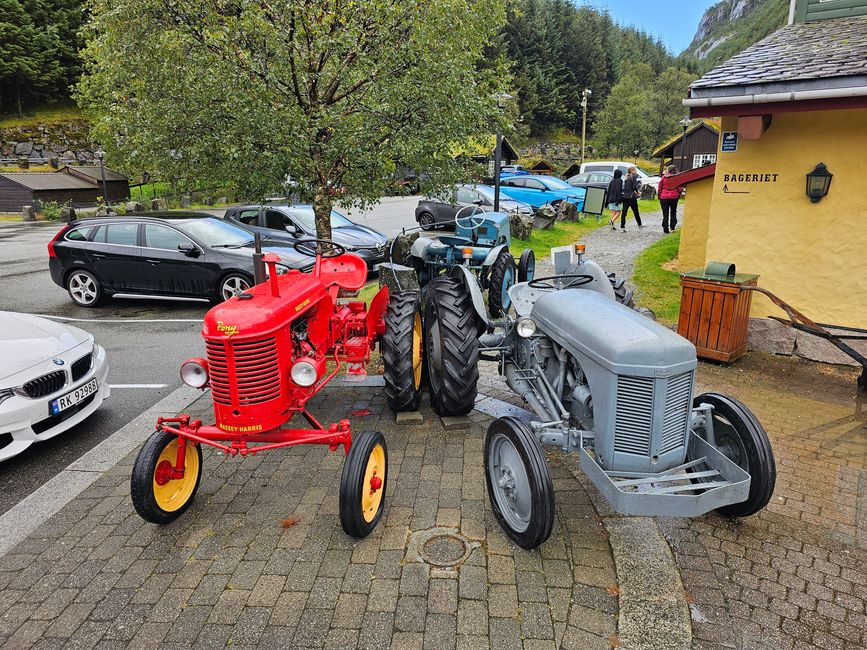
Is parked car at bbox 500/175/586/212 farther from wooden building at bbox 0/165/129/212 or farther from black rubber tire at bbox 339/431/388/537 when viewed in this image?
wooden building at bbox 0/165/129/212

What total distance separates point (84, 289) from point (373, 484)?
806 centimetres

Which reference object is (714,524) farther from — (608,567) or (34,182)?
(34,182)

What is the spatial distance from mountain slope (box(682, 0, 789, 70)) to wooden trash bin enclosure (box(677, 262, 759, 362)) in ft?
320

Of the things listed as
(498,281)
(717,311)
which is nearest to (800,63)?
(717,311)

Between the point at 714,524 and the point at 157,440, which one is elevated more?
the point at 157,440

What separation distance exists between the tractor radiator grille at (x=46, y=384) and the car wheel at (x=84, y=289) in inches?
214

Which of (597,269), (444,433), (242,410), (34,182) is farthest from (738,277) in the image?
(34,182)

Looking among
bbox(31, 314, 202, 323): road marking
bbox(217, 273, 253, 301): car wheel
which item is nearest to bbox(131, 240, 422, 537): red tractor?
bbox(217, 273, 253, 301): car wheel

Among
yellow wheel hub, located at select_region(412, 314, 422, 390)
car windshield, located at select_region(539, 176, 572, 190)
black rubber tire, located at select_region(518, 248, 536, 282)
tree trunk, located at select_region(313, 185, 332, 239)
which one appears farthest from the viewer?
car windshield, located at select_region(539, 176, 572, 190)

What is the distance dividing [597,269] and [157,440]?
352 cm

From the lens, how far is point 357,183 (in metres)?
6.94

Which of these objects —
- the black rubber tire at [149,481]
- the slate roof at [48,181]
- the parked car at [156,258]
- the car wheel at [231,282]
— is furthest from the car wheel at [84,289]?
the slate roof at [48,181]

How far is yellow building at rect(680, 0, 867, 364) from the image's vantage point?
19.2 feet

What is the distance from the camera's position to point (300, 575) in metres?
3.02
